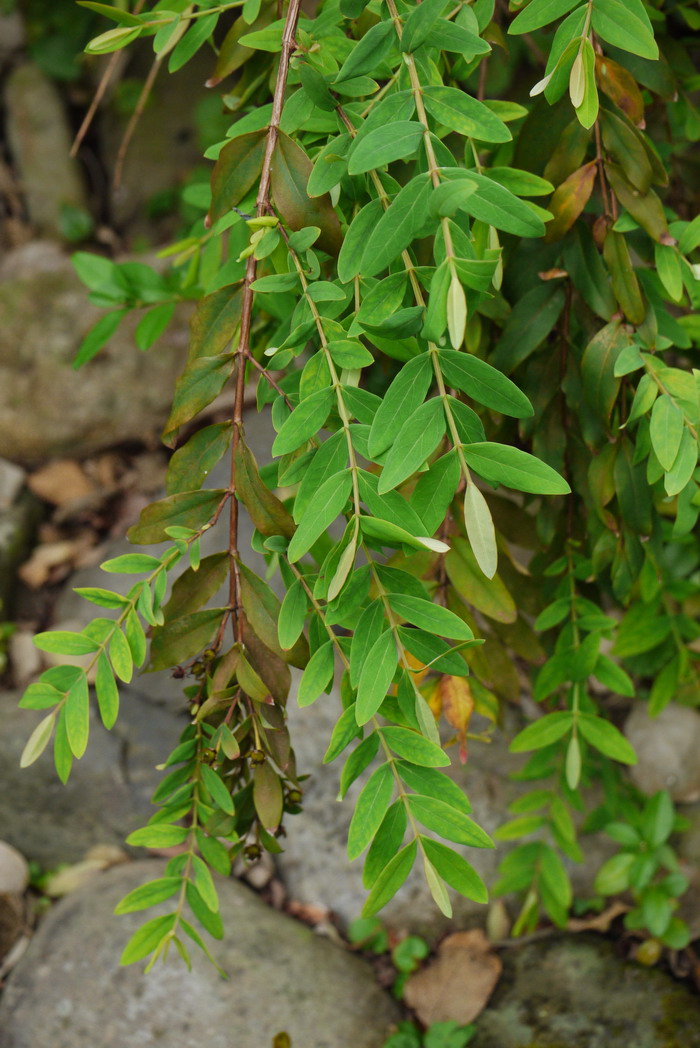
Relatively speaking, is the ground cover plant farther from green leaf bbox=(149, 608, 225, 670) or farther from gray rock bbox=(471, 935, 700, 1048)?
gray rock bbox=(471, 935, 700, 1048)

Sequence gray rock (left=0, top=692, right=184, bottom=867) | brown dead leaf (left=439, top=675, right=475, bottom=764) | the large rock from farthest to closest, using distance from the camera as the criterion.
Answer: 1. the large rock
2. gray rock (left=0, top=692, right=184, bottom=867)
3. brown dead leaf (left=439, top=675, right=475, bottom=764)

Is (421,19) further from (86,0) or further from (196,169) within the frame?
(196,169)

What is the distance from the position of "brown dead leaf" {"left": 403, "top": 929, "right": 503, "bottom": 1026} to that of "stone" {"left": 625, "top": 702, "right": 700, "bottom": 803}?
1.68ft

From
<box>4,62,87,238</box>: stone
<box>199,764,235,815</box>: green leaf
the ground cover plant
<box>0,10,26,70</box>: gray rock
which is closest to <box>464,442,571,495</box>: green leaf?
the ground cover plant

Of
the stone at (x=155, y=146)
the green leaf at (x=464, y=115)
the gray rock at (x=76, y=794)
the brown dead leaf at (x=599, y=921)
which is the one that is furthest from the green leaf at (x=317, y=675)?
the stone at (x=155, y=146)

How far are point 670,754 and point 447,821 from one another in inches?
54.5

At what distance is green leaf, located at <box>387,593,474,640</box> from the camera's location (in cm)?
73

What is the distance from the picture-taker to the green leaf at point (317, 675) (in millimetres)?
783

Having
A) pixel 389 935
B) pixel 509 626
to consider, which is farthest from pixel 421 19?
pixel 389 935

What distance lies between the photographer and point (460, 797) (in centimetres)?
76

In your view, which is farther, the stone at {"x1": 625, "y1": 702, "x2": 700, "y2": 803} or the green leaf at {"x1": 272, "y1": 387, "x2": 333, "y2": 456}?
the stone at {"x1": 625, "y1": 702, "x2": 700, "y2": 803}

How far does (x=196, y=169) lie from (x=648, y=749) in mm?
2250

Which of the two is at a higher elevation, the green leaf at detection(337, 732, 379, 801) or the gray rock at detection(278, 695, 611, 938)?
the green leaf at detection(337, 732, 379, 801)

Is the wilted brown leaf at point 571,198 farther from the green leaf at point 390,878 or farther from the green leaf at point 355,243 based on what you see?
the green leaf at point 390,878
